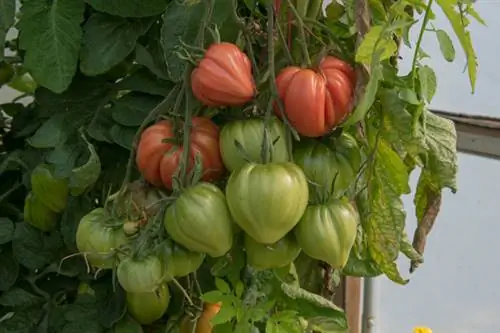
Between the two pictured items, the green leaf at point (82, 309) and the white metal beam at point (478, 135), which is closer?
the green leaf at point (82, 309)

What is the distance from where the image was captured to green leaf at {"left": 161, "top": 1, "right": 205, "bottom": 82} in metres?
0.59

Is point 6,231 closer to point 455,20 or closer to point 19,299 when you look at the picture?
point 19,299

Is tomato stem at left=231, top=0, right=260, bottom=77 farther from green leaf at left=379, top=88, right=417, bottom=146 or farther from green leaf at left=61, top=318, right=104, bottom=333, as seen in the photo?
green leaf at left=61, top=318, right=104, bottom=333

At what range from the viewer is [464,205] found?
1378mm

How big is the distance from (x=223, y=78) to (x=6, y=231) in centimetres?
39

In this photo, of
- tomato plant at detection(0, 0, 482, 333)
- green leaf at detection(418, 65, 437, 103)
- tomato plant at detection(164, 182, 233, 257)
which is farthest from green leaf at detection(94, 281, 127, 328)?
green leaf at detection(418, 65, 437, 103)

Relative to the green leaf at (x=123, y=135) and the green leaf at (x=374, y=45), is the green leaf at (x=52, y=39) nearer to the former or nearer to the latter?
the green leaf at (x=123, y=135)

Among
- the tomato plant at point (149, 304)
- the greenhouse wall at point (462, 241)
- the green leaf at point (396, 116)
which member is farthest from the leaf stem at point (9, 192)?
the greenhouse wall at point (462, 241)

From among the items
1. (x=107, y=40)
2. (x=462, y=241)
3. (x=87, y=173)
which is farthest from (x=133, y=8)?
(x=462, y=241)

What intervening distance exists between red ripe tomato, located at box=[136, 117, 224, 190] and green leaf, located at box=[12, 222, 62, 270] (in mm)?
271

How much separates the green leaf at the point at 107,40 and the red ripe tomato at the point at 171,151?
17 cm

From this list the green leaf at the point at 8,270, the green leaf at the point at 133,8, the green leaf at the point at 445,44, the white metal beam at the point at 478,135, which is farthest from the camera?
the white metal beam at the point at 478,135

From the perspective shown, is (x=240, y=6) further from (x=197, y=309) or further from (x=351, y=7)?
(x=197, y=309)

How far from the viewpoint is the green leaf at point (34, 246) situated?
2.57ft
